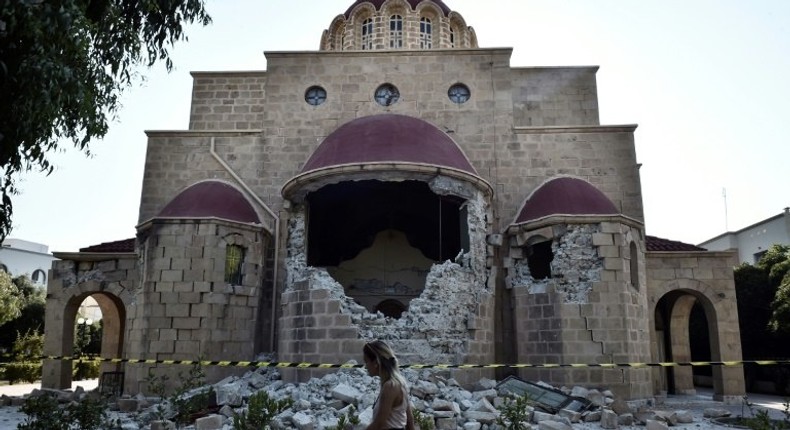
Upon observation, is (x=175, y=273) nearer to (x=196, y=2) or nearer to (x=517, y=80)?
(x=196, y=2)

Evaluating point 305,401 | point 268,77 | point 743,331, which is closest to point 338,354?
point 305,401

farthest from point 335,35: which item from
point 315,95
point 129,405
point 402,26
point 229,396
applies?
point 229,396

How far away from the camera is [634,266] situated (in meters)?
13.1

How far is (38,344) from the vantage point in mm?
22797

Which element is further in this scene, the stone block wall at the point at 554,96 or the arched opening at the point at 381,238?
the stone block wall at the point at 554,96

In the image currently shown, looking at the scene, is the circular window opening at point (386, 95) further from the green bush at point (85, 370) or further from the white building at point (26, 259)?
the white building at point (26, 259)

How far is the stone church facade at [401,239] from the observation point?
12.2m

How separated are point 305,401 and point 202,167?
28.6 feet

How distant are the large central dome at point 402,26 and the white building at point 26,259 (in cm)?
3218

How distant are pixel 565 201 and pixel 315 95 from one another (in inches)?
290

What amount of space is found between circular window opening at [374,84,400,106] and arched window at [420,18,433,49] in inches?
311

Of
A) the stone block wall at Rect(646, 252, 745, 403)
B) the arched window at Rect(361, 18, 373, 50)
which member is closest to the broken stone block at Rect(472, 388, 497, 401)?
the stone block wall at Rect(646, 252, 745, 403)

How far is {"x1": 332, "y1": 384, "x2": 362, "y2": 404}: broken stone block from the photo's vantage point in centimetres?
920

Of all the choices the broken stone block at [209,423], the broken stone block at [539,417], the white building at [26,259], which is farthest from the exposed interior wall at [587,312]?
the white building at [26,259]
